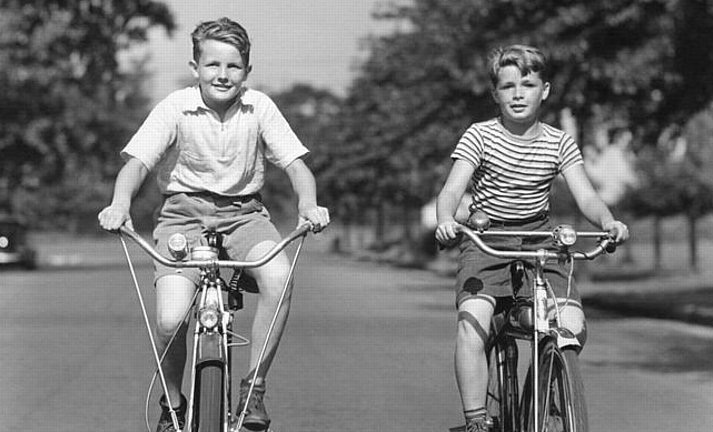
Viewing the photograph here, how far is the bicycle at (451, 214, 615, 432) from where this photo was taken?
505 centimetres

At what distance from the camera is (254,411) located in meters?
5.51

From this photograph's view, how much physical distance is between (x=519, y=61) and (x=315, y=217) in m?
1.10

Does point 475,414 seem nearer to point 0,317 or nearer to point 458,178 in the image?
point 458,178

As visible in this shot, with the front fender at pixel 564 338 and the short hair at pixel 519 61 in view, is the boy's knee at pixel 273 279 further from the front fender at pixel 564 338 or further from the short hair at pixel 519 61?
the short hair at pixel 519 61

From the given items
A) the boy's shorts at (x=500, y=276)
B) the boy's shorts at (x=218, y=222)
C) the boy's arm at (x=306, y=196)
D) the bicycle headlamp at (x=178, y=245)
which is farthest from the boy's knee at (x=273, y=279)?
the boy's shorts at (x=500, y=276)

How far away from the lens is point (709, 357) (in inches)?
494

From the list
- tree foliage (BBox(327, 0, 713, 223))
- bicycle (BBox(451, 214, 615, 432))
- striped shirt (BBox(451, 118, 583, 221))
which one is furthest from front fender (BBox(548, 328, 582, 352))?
tree foliage (BBox(327, 0, 713, 223))

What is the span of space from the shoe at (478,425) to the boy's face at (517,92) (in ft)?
3.99

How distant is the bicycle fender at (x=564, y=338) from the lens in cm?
520

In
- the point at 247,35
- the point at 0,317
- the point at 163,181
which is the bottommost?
the point at 0,317

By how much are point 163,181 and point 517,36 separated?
1436 centimetres

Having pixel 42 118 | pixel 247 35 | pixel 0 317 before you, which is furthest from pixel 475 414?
pixel 42 118

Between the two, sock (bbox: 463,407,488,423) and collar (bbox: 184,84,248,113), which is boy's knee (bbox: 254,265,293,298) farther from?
sock (bbox: 463,407,488,423)

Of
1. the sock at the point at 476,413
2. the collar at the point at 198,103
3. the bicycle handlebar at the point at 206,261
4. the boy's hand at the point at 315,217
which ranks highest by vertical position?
the collar at the point at 198,103
